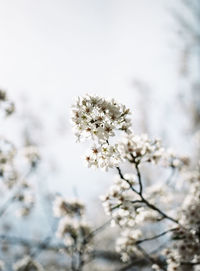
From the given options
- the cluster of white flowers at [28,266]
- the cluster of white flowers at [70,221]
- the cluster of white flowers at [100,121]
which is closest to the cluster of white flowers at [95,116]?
the cluster of white flowers at [100,121]

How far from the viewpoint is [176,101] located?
12.9 metres

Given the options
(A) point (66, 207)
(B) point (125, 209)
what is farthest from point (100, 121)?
(A) point (66, 207)

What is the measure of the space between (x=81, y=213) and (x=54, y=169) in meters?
5.44

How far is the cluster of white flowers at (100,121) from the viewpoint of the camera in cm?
241

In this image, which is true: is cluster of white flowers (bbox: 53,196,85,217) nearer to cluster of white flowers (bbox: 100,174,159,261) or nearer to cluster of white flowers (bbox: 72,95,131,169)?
cluster of white flowers (bbox: 100,174,159,261)

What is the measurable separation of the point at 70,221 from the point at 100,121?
322 centimetres

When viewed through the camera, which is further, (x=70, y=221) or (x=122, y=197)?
(x=70, y=221)

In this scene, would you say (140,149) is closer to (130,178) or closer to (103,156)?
(130,178)

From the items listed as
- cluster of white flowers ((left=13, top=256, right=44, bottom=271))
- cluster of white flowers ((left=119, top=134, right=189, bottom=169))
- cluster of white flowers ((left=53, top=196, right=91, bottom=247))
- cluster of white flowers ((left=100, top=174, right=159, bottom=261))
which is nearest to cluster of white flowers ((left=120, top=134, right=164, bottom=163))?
cluster of white flowers ((left=119, top=134, right=189, bottom=169))

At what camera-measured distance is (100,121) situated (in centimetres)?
241

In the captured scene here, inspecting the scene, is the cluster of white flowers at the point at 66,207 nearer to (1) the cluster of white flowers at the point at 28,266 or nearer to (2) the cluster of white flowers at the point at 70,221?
(2) the cluster of white flowers at the point at 70,221

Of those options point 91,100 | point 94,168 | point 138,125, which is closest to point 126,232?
point 94,168

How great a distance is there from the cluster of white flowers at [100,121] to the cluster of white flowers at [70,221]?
8.32 feet

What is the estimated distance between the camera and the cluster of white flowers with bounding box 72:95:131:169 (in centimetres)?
241
